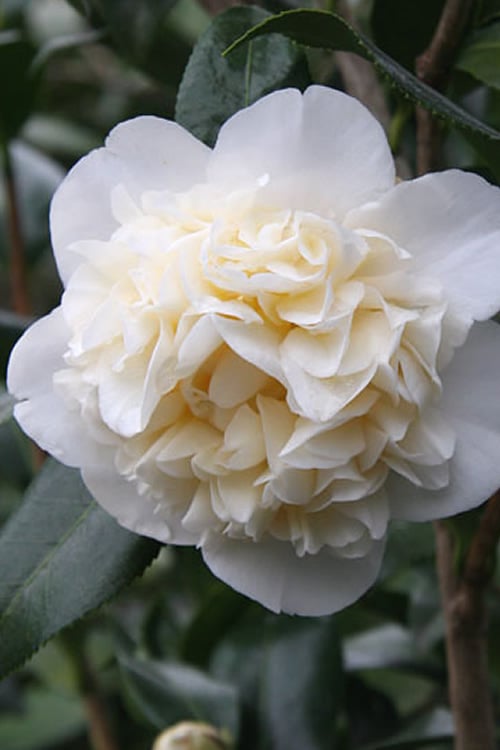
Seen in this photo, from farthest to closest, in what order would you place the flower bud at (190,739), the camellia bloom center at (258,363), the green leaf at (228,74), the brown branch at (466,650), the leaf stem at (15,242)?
the leaf stem at (15,242), the flower bud at (190,739), the brown branch at (466,650), the green leaf at (228,74), the camellia bloom center at (258,363)

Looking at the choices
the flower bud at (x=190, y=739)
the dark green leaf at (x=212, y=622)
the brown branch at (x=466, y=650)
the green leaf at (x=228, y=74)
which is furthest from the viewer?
the dark green leaf at (x=212, y=622)

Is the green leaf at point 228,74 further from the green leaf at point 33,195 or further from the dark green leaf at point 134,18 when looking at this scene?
the green leaf at point 33,195

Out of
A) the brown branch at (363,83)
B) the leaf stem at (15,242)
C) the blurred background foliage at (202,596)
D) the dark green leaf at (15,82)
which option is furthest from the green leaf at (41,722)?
the brown branch at (363,83)

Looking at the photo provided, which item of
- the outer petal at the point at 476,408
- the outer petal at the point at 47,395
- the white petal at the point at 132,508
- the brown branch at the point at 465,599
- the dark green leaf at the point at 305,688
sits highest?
the outer petal at the point at 476,408

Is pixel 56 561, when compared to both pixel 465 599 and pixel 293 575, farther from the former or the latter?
pixel 465 599

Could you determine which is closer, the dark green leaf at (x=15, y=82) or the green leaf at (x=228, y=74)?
the green leaf at (x=228, y=74)

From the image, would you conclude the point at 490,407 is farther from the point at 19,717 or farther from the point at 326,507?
the point at 19,717

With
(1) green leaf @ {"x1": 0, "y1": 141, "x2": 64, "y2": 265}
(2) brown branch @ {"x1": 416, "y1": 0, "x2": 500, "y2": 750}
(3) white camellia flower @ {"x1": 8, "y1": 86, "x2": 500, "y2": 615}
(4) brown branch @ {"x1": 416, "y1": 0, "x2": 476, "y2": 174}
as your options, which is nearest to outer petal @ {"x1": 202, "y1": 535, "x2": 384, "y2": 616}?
(3) white camellia flower @ {"x1": 8, "y1": 86, "x2": 500, "y2": 615}

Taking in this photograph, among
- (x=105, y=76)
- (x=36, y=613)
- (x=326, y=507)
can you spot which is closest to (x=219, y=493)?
(x=326, y=507)
